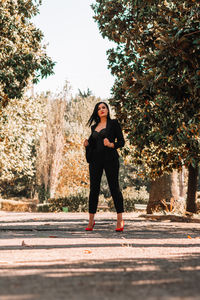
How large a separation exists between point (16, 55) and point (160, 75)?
6.11 metres

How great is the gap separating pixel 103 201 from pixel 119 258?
19.9 meters

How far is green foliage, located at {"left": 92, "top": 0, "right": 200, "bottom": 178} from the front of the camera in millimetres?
5125

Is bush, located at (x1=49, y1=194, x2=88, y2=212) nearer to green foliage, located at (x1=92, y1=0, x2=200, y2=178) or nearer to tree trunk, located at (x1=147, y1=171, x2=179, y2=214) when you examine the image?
tree trunk, located at (x1=147, y1=171, x2=179, y2=214)

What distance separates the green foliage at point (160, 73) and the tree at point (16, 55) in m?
2.11

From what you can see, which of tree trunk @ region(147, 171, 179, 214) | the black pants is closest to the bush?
tree trunk @ region(147, 171, 179, 214)

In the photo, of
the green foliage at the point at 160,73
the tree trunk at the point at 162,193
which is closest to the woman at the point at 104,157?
the green foliage at the point at 160,73

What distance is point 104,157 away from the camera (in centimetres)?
572

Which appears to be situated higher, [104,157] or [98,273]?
[104,157]

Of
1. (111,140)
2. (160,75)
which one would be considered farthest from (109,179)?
(160,75)

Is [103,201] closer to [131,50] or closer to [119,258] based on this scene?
[131,50]

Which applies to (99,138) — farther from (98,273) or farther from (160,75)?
(98,273)

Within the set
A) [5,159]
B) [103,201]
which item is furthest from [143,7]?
[103,201]

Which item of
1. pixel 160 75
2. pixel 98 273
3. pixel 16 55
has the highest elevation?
pixel 16 55

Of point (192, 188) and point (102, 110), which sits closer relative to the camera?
point (102, 110)
